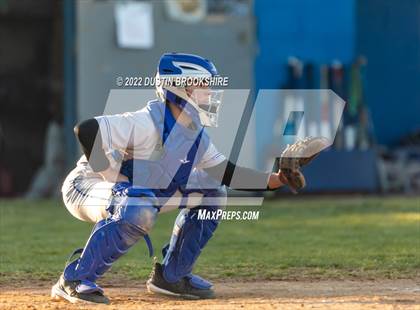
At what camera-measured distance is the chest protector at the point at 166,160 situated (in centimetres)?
617

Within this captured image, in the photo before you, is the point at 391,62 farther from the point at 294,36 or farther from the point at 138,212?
the point at 138,212

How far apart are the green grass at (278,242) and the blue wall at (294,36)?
69.6 inches

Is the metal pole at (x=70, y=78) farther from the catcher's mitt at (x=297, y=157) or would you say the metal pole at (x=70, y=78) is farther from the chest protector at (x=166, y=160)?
the catcher's mitt at (x=297, y=157)

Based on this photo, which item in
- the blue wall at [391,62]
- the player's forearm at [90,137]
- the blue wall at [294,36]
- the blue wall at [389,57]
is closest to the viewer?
the player's forearm at [90,137]

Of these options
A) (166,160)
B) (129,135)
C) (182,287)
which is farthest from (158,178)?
(182,287)

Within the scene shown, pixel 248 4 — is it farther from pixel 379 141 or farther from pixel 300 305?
pixel 300 305

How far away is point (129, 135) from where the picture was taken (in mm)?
6027

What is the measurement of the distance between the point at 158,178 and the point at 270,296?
103cm

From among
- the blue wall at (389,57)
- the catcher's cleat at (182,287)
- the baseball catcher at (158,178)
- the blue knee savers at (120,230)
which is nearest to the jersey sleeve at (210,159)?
the baseball catcher at (158,178)

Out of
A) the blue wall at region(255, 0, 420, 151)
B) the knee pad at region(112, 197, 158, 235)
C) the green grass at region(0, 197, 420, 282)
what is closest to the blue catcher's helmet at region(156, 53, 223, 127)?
the knee pad at region(112, 197, 158, 235)

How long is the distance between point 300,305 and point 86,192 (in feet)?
4.77

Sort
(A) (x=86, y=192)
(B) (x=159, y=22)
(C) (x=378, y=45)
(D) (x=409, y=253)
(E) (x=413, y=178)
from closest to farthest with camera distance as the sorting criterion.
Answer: (A) (x=86, y=192) < (D) (x=409, y=253) < (B) (x=159, y=22) < (E) (x=413, y=178) < (C) (x=378, y=45)

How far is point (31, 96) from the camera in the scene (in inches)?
701

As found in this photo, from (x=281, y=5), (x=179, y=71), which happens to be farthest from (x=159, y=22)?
(x=179, y=71)
